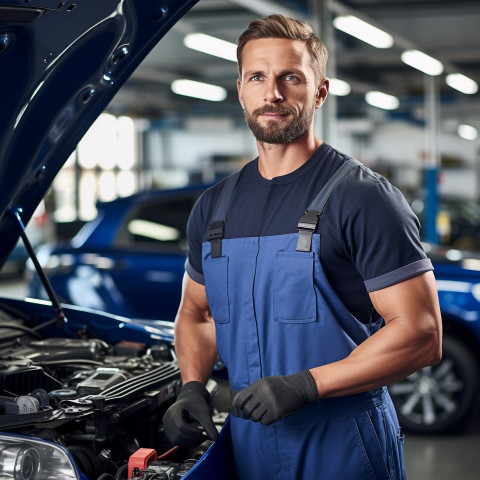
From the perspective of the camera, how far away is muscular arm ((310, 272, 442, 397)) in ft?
5.62

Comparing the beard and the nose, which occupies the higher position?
the nose

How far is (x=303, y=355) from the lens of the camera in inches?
70.9

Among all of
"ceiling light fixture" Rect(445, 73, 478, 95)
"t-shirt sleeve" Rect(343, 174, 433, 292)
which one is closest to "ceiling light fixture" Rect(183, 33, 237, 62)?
"ceiling light fixture" Rect(445, 73, 478, 95)

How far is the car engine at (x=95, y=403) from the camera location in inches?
74.2

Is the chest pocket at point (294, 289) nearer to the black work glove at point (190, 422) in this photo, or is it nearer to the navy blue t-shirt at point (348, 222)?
the navy blue t-shirt at point (348, 222)

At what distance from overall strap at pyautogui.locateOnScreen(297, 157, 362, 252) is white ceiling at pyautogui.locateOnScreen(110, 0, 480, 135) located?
15.7 feet

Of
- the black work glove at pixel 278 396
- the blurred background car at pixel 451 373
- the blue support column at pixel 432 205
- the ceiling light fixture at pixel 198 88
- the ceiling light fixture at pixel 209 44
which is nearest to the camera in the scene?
the black work glove at pixel 278 396

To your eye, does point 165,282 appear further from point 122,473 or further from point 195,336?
point 122,473

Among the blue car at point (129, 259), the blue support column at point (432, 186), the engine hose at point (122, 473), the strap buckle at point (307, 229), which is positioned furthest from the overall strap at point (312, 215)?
the blue support column at point (432, 186)

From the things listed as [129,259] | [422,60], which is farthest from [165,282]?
[422,60]

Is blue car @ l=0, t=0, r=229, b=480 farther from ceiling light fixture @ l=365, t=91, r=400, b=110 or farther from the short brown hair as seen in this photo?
ceiling light fixture @ l=365, t=91, r=400, b=110

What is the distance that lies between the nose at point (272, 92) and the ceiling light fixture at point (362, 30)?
5.85m

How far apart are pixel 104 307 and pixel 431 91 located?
9908mm

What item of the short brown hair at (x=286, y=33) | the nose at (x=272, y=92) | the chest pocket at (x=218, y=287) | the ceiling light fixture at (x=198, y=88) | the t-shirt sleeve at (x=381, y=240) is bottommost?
the chest pocket at (x=218, y=287)
